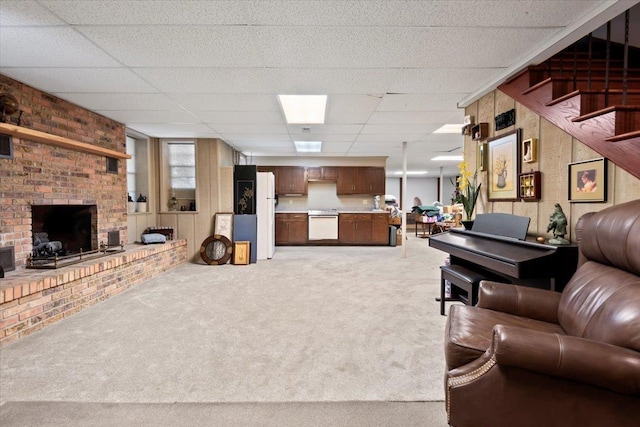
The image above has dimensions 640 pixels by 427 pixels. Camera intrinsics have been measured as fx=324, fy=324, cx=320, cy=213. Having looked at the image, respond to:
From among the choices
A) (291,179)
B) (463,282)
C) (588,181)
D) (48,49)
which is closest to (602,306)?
(588,181)

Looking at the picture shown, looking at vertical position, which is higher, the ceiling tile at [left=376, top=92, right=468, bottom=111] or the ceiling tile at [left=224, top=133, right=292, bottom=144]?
the ceiling tile at [left=224, top=133, right=292, bottom=144]

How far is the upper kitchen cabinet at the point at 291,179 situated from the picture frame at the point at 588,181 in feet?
20.6

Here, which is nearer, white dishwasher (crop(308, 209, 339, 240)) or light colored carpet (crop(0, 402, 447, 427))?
light colored carpet (crop(0, 402, 447, 427))

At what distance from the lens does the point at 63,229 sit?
13.0 feet

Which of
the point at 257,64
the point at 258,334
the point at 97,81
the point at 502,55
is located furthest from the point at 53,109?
the point at 502,55

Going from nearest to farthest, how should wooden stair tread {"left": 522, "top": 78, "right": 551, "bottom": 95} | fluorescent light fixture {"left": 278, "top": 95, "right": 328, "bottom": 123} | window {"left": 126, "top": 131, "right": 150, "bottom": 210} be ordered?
wooden stair tread {"left": 522, "top": 78, "right": 551, "bottom": 95} → fluorescent light fixture {"left": 278, "top": 95, "right": 328, "bottom": 123} → window {"left": 126, "top": 131, "right": 150, "bottom": 210}

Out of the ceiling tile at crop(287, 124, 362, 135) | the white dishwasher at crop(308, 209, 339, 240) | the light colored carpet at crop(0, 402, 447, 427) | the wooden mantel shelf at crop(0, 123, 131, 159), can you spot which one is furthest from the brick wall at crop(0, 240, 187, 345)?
the white dishwasher at crop(308, 209, 339, 240)

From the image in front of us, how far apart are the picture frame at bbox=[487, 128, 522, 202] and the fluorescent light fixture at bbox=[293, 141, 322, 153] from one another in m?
3.60

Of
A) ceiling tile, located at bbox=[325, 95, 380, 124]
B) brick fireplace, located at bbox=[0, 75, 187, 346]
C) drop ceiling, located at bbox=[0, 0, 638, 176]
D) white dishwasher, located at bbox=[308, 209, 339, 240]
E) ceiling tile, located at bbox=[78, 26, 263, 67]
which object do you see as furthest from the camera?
white dishwasher, located at bbox=[308, 209, 339, 240]

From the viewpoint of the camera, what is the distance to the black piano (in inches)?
82.7

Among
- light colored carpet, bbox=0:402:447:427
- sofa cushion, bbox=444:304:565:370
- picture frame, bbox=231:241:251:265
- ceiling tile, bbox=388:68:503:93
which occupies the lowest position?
light colored carpet, bbox=0:402:447:427

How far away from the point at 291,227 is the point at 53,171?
16.0ft

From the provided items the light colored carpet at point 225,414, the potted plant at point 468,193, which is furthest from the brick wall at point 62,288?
the potted plant at point 468,193

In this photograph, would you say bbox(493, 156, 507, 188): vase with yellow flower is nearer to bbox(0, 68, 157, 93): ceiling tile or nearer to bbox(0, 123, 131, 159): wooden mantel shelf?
bbox(0, 68, 157, 93): ceiling tile
